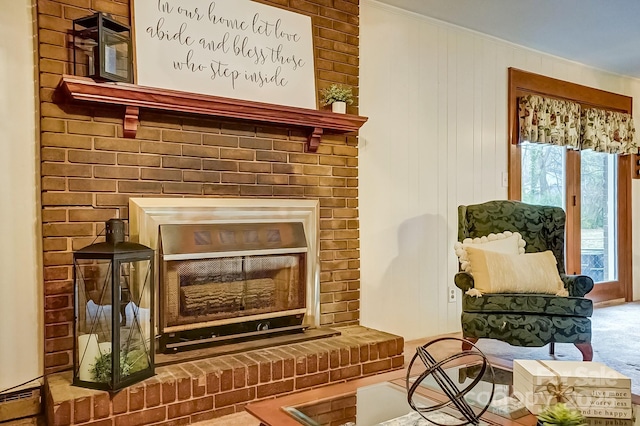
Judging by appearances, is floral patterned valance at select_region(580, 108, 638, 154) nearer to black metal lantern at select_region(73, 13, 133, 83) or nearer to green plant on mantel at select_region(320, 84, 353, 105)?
green plant on mantel at select_region(320, 84, 353, 105)

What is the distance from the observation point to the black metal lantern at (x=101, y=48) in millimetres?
2211

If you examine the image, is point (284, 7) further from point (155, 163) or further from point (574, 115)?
point (574, 115)

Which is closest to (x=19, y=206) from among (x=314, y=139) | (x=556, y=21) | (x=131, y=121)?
(x=131, y=121)

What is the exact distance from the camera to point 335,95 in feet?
9.80

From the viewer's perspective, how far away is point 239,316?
2.64m

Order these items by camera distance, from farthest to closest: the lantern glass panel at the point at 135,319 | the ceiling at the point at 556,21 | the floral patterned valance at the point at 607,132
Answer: the floral patterned valance at the point at 607,132
the ceiling at the point at 556,21
the lantern glass panel at the point at 135,319

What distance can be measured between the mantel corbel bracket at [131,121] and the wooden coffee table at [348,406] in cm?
148

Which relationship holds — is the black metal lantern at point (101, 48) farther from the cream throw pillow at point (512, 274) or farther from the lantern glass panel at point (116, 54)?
the cream throw pillow at point (512, 274)

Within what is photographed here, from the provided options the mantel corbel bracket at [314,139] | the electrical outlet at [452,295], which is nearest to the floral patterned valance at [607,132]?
the electrical outlet at [452,295]

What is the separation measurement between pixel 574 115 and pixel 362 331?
3.03 metres

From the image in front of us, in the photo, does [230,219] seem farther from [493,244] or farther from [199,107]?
[493,244]

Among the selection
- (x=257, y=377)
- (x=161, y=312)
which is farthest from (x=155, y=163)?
(x=257, y=377)

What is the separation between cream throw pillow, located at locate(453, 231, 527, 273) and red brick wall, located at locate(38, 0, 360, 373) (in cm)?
66

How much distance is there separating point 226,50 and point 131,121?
68cm
